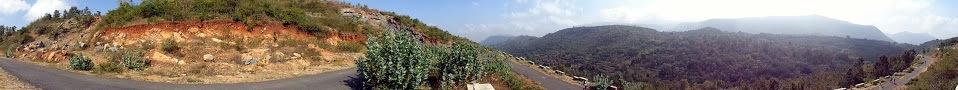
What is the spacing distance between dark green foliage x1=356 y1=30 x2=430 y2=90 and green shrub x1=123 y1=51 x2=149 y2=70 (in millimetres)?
9856

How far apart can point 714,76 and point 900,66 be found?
164ft

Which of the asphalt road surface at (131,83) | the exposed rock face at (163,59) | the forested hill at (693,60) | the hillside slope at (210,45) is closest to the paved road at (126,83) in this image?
the asphalt road surface at (131,83)

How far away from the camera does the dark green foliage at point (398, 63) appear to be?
15758 mm

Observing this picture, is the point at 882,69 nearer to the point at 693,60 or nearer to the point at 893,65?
the point at 893,65

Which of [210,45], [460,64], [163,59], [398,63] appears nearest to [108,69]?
[163,59]

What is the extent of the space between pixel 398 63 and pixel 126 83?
794cm

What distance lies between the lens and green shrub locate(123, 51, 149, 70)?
69.4 ft

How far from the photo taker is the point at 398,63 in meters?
15.6

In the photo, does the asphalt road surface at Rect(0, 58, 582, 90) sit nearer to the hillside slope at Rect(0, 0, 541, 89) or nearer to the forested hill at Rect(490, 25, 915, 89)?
the hillside slope at Rect(0, 0, 541, 89)

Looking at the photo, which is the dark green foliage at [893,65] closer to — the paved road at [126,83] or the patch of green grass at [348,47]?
the patch of green grass at [348,47]

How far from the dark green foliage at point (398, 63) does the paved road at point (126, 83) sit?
224 cm

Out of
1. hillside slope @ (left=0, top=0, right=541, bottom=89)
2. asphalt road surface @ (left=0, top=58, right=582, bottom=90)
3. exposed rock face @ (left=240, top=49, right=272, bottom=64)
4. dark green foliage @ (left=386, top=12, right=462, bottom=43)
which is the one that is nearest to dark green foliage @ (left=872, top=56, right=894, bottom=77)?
dark green foliage @ (left=386, top=12, right=462, bottom=43)

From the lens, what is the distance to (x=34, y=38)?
37156 mm

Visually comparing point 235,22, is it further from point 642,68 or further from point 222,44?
point 642,68
